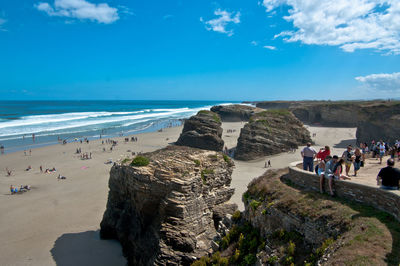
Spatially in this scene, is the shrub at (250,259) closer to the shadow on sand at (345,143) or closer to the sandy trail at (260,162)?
the sandy trail at (260,162)

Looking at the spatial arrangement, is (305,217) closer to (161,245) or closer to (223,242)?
(223,242)

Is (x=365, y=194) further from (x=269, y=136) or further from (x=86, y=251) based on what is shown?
(x=269, y=136)

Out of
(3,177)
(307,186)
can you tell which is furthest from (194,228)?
(3,177)

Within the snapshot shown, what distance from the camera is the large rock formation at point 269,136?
31.8 meters

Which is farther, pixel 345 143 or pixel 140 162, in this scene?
pixel 345 143

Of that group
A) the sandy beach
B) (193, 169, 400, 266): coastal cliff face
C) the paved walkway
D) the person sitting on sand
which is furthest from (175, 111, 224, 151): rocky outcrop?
the person sitting on sand

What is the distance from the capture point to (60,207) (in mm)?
19312

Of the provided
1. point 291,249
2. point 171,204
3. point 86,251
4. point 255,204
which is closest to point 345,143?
point 255,204

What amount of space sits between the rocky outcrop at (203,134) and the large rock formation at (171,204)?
19.4m

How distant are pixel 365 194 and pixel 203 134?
26.5 meters

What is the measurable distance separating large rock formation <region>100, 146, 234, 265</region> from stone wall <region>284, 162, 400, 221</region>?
4.59 m

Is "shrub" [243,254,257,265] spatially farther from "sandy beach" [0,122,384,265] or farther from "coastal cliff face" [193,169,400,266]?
"sandy beach" [0,122,384,265]

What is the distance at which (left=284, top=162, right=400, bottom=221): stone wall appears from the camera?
22.5 ft

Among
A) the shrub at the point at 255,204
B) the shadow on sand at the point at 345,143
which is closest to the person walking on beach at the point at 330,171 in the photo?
the shrub at the point at 255,204
